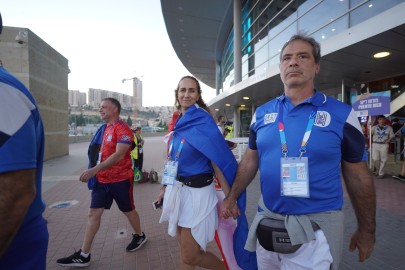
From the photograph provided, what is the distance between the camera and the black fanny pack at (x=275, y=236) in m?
1.59

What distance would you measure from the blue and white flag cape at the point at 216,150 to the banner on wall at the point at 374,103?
7.89 meters

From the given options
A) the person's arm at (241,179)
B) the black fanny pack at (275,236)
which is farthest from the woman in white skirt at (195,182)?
the black fanny pack at (275,236)

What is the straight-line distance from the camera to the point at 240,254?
7.60ft

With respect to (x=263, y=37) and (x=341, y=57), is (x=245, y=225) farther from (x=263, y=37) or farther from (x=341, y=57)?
(x=263, y=37)

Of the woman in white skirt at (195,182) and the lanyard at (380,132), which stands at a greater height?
the lanyard at (380,132)

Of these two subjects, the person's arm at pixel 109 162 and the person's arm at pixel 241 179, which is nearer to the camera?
the person's arm at pixel 241 179

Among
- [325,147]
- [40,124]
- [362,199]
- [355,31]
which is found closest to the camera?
[40,124]

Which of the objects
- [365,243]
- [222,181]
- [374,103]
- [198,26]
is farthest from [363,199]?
[198,26]

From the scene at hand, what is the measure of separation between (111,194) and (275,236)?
250 cm

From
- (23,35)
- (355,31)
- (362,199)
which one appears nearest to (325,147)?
(362,199)

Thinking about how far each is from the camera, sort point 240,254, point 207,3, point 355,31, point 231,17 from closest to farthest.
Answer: point 240,254 < point 355,31 < point 207,3 < point 231,17

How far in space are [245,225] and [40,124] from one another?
182 centimetres

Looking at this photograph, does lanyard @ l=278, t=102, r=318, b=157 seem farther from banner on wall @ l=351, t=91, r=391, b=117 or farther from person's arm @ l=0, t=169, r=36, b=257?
banner on wall @ l=351, t=91, r=391, b=117

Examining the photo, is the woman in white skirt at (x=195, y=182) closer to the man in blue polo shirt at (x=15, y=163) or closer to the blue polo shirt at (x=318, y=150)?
the blue polo shirt at (x=318, y=150)
